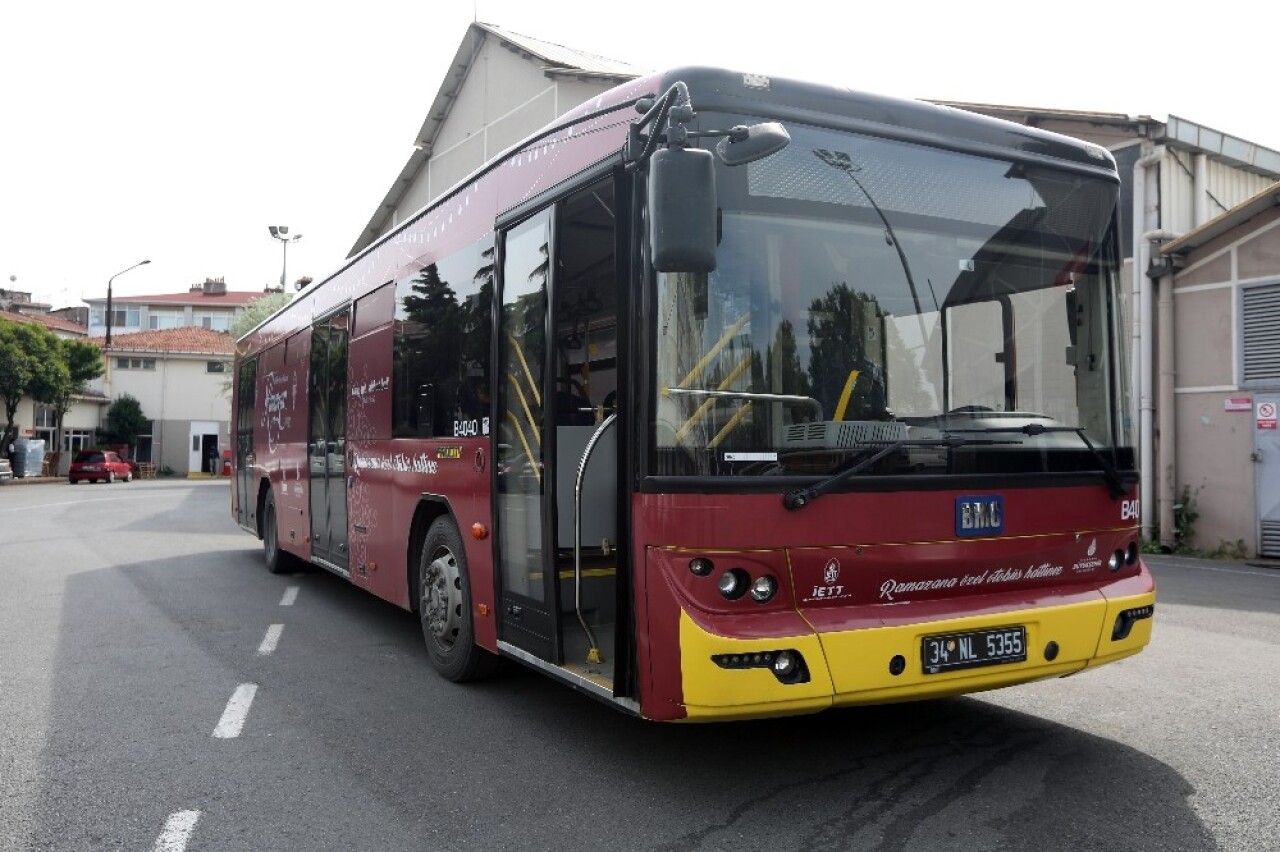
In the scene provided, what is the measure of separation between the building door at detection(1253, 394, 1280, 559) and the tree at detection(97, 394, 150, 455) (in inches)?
2466

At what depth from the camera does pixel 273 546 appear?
1269 centimetres

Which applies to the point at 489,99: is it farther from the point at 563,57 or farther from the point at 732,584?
the point at 732,584

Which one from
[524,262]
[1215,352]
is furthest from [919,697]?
[1215,352]

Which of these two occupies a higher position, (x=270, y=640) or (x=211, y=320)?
(x=211, y=320)

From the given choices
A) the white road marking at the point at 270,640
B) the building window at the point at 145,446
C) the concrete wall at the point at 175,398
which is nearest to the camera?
the white road marking at the point at 270,640

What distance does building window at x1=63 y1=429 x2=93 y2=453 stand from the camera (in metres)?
60.4

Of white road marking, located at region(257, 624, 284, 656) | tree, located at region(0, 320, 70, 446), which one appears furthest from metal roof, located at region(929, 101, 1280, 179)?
tree, located at region(0, 320, 70, 446)

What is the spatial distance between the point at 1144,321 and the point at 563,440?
1352cm

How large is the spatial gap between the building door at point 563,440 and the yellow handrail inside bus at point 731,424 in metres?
0.73

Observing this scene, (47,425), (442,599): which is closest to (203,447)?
(47,425)

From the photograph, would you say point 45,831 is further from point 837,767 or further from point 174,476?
point 174,476

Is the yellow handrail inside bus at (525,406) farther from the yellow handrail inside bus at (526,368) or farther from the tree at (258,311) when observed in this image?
the tree at (258,311)

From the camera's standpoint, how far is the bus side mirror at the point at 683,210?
4.04 m

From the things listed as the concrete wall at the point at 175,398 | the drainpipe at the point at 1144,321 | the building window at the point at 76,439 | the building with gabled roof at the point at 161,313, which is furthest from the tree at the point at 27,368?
the drainpipe at the point at 1144,321
